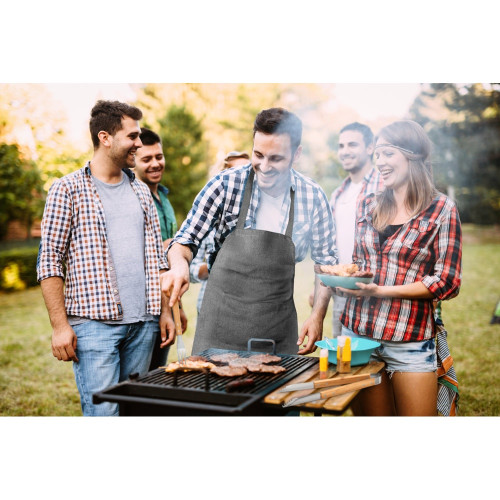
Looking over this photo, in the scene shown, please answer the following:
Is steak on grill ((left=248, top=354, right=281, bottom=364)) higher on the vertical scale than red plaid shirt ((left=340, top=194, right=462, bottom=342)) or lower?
lower

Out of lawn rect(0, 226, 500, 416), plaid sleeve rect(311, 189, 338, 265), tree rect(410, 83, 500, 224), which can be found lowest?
lawn rect(0, 226, 500, 416)

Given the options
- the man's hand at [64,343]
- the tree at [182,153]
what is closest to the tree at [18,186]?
the tree at [182,153]

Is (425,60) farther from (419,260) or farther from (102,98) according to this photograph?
(102,98)

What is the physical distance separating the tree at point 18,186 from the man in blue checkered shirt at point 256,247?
115cm

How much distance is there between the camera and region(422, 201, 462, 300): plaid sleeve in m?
2.59

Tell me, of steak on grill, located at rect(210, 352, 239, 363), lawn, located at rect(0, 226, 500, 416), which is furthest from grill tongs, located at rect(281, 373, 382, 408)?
lawn, located at rect(0, 226, 500, 416)

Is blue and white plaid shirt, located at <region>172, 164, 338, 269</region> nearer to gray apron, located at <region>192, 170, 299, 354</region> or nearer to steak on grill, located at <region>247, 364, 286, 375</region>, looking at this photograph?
gray apron, located at <region>192, 170, 299, 354</region>

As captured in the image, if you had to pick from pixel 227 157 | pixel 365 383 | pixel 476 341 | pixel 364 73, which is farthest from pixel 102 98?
pixel 476 341

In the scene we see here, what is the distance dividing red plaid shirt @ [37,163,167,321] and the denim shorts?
53.8 inches

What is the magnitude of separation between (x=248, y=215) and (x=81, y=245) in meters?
0.88

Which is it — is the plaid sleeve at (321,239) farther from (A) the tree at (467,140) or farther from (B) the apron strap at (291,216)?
(A) the tree at (467,140)

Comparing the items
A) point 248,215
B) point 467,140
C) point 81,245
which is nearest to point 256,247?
point 248,215

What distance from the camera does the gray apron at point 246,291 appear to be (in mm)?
2855

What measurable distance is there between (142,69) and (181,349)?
1750 millimetres
